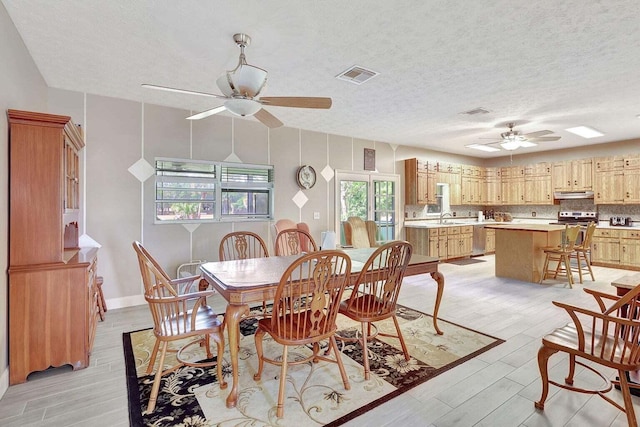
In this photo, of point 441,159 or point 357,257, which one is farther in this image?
point 441,159

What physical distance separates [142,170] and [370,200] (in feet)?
14.0

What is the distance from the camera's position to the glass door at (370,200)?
246 inches

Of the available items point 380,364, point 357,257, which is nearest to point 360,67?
point 357,257

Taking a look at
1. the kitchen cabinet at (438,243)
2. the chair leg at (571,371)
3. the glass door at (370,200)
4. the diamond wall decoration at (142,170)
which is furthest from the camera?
the kitchen cabinet at (438,243)

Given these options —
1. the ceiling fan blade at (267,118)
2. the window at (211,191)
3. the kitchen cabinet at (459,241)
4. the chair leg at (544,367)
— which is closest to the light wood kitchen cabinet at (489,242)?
the kitchen cabinet at (459,241)

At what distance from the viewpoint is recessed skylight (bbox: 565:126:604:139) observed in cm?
551

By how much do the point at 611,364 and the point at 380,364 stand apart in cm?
145

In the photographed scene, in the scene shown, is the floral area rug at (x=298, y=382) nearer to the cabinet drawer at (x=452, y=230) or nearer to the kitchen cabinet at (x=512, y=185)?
the cabinet drawer at (x=452, y=230)

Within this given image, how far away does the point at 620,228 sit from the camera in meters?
6.30

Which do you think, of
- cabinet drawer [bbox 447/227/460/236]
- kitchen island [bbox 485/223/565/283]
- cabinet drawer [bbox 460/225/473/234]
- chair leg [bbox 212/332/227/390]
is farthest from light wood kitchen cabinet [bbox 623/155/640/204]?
chair leg [bbox 212/332/227/390]

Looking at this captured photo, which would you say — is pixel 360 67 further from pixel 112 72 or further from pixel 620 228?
pixel 620 228

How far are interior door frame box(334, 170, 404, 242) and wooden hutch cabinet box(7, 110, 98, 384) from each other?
4.26 meters

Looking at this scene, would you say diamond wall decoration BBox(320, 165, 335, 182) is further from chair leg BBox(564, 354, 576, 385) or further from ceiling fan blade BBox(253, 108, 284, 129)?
chair leg BBox(564, 354, 576, 385)

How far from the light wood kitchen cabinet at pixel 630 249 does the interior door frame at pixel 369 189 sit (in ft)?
14.1
